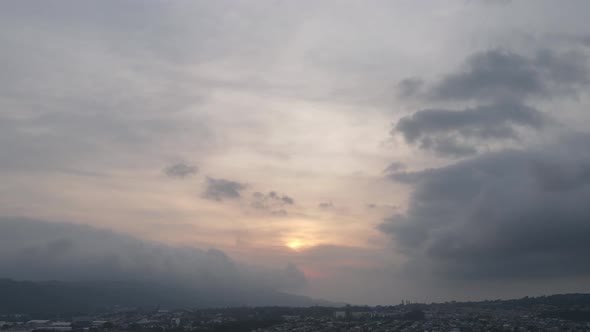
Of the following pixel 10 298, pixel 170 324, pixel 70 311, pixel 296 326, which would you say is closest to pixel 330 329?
pixel 296 326

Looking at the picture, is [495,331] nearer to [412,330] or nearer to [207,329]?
[412,330]

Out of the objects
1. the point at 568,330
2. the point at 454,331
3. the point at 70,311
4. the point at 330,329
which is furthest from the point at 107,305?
the point at 568,330

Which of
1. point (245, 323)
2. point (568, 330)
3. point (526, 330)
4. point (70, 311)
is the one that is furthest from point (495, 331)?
point (70, 311)

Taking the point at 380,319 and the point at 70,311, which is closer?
the point at 380,319

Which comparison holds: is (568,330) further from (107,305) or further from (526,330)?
(107,305)

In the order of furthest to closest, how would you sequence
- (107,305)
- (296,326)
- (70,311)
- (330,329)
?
(107,305), (70,311), (296,326), (330,329)

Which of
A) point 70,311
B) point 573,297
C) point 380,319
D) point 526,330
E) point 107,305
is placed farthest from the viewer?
point 107,305

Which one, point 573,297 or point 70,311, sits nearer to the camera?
point 573,297

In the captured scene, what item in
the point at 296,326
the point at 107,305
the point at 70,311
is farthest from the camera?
the point at 107,305

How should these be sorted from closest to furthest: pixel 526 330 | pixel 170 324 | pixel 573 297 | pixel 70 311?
pixel 526 330 < pixel 170 324 < pixel 573 297 < pixel 70 311
